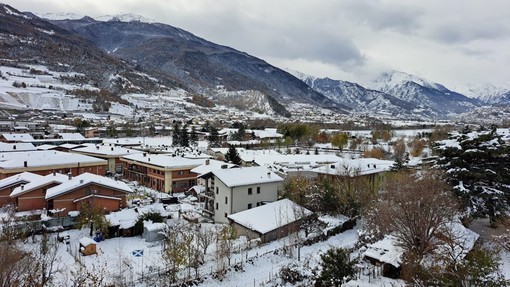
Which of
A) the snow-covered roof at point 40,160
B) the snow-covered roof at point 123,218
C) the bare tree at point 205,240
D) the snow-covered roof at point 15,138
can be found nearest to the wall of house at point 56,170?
the snow-covered roof at point 40,160

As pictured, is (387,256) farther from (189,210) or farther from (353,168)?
(353,168)

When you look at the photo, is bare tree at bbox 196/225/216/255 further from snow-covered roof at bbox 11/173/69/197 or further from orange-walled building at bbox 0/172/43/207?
orange-walled building at bbox 0/172/43/207

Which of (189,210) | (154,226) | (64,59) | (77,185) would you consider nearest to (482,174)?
(154,226)

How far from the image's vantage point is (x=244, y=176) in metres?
30.4

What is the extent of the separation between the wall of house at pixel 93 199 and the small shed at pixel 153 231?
614 cm

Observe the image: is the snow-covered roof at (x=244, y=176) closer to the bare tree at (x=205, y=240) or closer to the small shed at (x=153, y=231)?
the small shed at (x=153, y=231)

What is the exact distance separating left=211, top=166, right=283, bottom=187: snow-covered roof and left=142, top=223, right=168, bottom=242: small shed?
6.17 meters

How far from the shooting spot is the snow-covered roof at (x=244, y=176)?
29.1 m

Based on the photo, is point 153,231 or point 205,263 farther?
point 153,231

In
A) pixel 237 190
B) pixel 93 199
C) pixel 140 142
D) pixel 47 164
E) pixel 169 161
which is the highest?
pixel 140 142

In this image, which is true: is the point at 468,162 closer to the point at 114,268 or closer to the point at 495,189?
the point at 495,189

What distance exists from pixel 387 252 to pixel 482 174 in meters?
8.83

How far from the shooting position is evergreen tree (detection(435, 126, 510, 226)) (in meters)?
23.3

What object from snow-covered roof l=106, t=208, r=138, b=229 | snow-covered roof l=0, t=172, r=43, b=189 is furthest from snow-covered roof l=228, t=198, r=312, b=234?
snow-covered roof l=0, t=172, r=43, b=189
